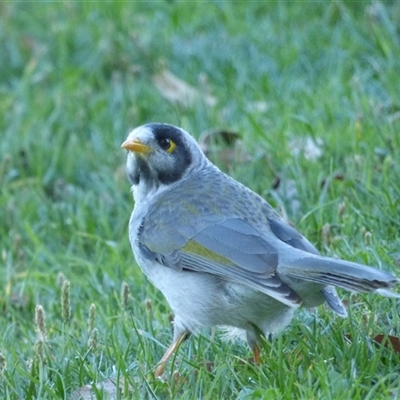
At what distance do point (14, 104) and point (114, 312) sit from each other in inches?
148

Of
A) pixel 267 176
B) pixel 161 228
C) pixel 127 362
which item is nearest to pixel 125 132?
pixel 267 176

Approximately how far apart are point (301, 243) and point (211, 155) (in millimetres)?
2698

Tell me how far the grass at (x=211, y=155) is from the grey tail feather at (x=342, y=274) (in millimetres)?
308

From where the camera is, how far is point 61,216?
790 cm

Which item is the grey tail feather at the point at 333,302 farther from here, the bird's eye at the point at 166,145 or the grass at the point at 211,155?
the bird's eye at the point at 166,145

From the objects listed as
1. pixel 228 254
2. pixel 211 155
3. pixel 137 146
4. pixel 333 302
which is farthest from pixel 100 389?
pixel 211 155

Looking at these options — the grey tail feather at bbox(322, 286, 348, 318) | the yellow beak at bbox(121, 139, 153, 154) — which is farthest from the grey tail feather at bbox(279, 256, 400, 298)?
the yellow beak at bbox(121, 139, 153, 154)

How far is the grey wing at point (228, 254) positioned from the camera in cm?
465

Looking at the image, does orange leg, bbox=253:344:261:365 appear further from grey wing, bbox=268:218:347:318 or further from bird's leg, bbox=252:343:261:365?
grey wing, bbox=268:218:347:318

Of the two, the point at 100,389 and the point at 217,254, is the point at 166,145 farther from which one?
the point at 100,389

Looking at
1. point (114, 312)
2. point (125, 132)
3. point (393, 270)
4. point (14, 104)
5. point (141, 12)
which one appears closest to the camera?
point (393, 270)

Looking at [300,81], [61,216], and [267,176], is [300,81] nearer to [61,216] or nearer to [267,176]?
[267,176]

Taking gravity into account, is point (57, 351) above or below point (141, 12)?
below

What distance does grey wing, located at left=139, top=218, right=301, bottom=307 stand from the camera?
4648 millimetres
